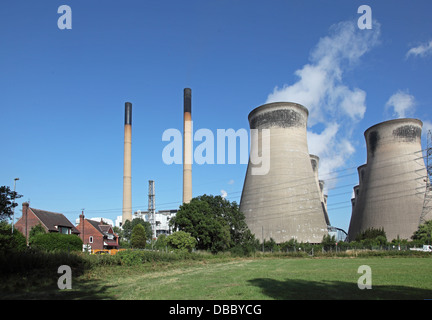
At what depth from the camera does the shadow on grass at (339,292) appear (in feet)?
24.6

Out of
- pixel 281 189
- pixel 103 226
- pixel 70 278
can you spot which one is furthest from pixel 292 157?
pixel 70 278

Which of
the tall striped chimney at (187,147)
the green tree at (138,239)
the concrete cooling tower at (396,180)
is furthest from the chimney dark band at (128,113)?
the concrete cooling tower at (396,180)

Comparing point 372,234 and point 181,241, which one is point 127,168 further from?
point 372,234

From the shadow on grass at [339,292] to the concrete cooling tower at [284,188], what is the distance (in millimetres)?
32217

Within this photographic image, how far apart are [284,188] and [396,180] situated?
15.6 m

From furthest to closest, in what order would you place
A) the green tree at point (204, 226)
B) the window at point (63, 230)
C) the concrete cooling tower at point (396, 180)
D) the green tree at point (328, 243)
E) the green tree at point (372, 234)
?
1. the concrete cooling tower at point (396, 180)
2. the green tree at point (372, 234)
3. the green tree at point (328, 243)
4. the window at point (63, 230)
5. the green tree at point (204, 226)

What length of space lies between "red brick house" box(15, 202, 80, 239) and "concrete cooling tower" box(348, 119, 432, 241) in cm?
3896

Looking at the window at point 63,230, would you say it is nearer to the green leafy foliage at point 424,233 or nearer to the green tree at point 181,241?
the green tree at point 181,241

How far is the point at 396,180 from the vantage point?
44.7 m

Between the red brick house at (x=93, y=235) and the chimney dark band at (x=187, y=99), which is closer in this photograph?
the red brick house at (x=93, y=235)

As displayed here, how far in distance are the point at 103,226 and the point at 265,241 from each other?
24.2 m

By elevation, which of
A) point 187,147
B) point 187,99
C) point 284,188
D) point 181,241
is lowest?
point 181,241

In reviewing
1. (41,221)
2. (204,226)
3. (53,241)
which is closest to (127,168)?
(41,221)
